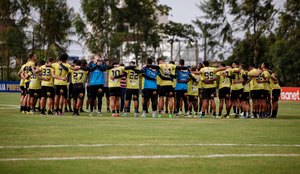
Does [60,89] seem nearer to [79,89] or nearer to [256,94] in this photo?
[79,89]

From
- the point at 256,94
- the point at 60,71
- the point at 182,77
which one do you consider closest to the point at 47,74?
the point at 60,71

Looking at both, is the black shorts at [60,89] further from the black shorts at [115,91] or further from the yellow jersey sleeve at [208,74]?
the yellow jersey sleeve at [208,74]

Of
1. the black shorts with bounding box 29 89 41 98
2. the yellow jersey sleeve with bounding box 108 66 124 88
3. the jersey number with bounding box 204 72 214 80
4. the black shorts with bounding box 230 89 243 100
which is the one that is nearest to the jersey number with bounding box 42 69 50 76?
the black shorts with bounding box 29 89 41 98

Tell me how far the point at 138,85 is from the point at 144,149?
14.4 m

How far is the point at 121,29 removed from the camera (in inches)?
2958

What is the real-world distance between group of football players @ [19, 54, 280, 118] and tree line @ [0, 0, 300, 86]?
124ft

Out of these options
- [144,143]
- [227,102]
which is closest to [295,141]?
[144,143]

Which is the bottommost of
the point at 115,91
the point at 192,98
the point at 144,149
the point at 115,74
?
the point at 144,149

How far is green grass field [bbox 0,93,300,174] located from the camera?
37.6 feet

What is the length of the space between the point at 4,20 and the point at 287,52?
3101cm

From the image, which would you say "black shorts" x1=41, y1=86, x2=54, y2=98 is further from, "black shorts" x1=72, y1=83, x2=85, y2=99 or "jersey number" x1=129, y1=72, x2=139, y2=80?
"jersey number" x1=129, y1=72, x2=139, y2=80

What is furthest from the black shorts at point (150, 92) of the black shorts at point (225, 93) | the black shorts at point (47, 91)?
the black shorts at point (47, 91)

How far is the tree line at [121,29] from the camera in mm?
69188

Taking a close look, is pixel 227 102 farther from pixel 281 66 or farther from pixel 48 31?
pixel 48 31
